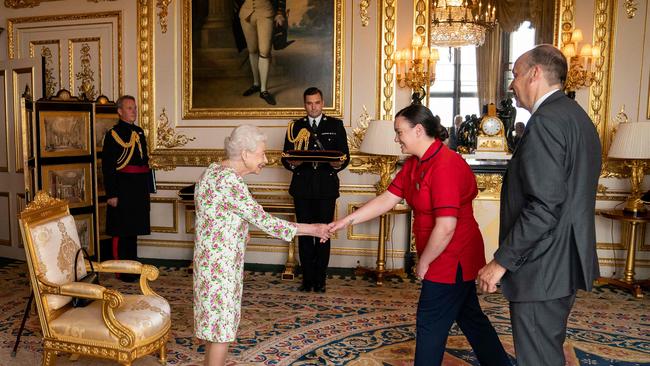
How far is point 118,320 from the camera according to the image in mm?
2967

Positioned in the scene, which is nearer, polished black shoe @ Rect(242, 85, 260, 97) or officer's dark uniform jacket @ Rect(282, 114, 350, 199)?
officer's dark uniform jacket @ Rect(282, 114, 350, 199)

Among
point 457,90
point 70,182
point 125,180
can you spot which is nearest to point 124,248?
point 125,180

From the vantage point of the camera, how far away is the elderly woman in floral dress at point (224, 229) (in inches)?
101

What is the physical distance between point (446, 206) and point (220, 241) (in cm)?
105

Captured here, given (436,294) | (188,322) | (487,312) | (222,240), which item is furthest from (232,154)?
(487,312)

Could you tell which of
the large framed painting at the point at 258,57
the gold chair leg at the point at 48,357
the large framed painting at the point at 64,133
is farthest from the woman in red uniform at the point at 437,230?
the large framed painting at the point at 64,133

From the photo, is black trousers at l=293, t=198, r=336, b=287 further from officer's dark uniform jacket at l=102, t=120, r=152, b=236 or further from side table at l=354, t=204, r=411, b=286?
officer's dark uniform jacket at l=102, t=120, r=152, b=236

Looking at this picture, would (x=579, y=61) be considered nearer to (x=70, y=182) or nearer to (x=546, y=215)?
(x=546, y=215)

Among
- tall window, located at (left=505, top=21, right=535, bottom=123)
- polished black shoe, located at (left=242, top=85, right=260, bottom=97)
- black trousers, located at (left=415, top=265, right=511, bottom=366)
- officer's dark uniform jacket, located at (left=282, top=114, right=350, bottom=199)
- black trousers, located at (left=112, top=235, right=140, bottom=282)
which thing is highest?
tall window, located at (left=505, top=21, right=535, bottom=123)

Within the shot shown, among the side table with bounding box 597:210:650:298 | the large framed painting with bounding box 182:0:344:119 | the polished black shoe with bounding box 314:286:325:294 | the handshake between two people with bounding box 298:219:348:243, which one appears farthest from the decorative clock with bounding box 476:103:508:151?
the handshake between two people with bounding box 298:219:348:243

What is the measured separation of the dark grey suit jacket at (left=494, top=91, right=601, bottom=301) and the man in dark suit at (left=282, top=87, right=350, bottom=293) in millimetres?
2907

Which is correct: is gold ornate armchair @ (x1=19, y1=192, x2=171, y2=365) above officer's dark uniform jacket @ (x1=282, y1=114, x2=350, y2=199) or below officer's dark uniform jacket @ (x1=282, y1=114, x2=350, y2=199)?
below

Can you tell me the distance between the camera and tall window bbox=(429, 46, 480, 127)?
5938 mm

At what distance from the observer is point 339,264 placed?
6.00m
